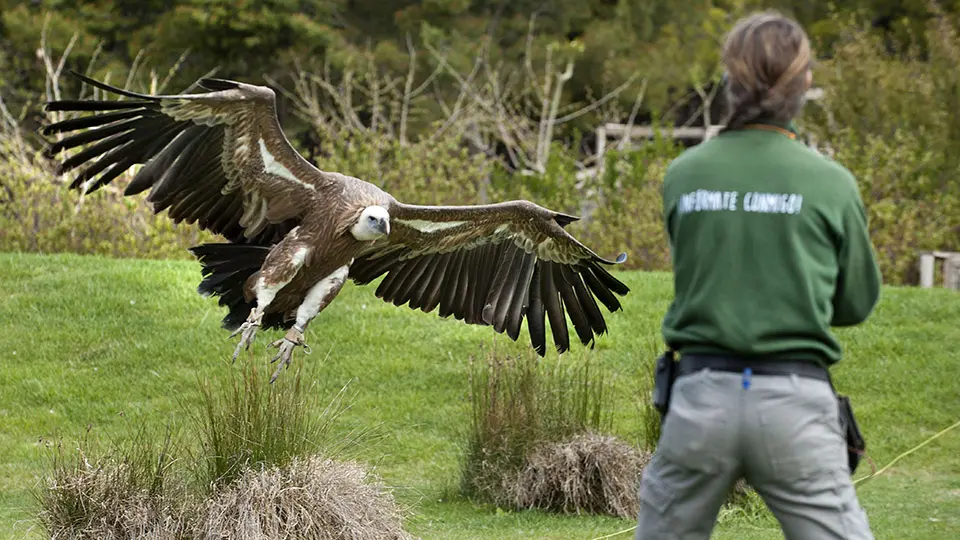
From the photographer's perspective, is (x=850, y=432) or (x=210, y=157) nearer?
(x=850, y=432)

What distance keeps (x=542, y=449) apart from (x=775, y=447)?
497cm

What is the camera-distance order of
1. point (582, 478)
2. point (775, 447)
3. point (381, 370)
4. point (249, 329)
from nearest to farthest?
point (775, 447) < point (249, 329) < point (582, 478) < point (381, 370)

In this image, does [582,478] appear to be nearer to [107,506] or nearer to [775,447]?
[107,506]

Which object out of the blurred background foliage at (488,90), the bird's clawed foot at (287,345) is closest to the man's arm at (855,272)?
the bird's clawed foot at (287,345)

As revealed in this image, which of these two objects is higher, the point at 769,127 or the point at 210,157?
the point at 769,127

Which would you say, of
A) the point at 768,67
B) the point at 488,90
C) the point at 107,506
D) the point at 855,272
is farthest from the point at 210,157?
the point at 488,90

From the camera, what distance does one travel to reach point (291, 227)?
6.71 metres

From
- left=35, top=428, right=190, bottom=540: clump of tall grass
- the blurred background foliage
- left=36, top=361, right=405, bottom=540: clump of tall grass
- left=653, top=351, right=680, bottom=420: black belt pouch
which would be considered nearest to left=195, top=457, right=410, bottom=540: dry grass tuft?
left=36, top=361, right=405, bottom=540: clump of tall grass

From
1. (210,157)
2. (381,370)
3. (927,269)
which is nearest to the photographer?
(210,157)

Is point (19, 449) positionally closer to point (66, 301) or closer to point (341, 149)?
point (66, 301)

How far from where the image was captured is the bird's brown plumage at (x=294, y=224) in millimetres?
6309

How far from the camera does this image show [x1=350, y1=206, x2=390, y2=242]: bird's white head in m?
6.18

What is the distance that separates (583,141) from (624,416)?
16816mm

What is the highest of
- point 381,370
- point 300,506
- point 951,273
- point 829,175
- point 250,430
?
point 829,175
